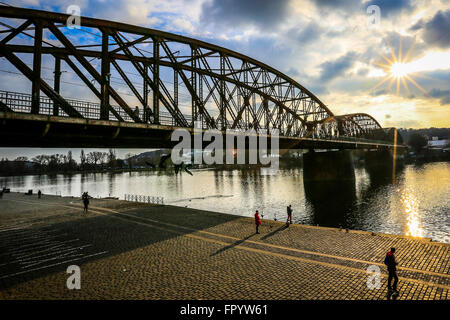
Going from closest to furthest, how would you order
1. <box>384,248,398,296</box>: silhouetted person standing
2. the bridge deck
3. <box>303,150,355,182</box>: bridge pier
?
<box>384,248,398,296</box>: silhouetted person standing, the bridge deck, <box>303,150,355,182</box>: bridge pier

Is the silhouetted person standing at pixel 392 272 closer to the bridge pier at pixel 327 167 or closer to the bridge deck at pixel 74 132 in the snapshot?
the bridge deck at pixel 74 132

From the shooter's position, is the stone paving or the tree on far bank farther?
the tree on far bank

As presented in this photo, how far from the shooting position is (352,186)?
5603 cm

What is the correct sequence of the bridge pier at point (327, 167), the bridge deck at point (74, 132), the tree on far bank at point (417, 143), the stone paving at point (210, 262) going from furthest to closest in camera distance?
the tree on far bank at point (417, 143)
the bridge pier at point (327, 167)
the bridge deck at point (74, 132)
the stone paving at point (210, 262)

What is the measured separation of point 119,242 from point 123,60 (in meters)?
25.6

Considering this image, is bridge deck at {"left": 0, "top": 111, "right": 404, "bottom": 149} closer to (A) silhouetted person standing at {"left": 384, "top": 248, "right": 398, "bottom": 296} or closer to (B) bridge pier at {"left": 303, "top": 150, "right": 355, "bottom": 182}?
(A) silhouetted person standing at {"left": 384, "top": 248, "right": 398, "bottom": 296}

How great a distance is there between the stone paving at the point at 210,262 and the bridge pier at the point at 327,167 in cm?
4854

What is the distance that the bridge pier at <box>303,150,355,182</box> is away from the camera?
63781 millimetres

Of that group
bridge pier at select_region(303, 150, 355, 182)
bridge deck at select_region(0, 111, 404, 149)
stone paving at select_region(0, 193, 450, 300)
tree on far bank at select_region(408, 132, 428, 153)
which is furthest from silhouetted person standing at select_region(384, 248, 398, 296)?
tree on far bank at select_region(408, 132, 428, 153)

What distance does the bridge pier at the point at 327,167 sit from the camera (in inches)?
2511

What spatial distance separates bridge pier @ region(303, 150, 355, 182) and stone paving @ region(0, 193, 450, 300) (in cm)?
4854

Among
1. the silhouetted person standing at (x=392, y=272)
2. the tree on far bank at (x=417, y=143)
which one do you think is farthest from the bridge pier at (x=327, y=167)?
the tree on far bank at (x=417, y=143)
